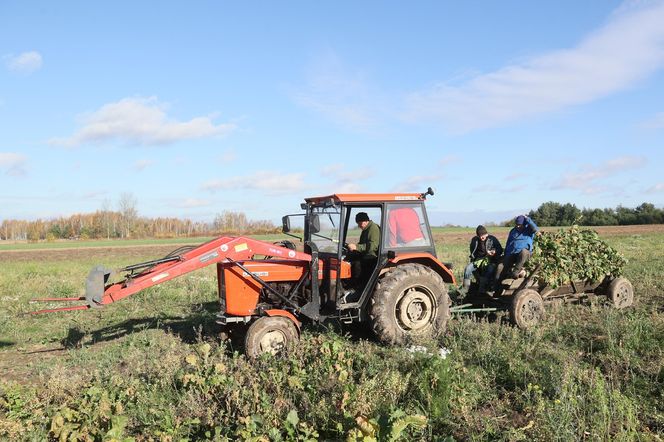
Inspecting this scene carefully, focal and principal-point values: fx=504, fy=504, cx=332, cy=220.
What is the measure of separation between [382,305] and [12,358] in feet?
17.4

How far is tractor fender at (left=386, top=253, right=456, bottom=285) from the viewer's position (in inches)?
279

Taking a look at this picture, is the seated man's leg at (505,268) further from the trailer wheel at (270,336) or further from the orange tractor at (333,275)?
the trailer wheel at (270,336)

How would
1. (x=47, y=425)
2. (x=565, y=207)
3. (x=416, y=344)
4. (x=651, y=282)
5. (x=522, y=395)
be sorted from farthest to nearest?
(x=565, y=207)
(x=651, y=282)
(x=416, y=344)
(x=522, y=395)
(x=47, y=425)

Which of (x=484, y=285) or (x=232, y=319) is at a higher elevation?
(x=484, y=285)

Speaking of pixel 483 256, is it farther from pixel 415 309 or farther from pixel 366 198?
pixel 366 198

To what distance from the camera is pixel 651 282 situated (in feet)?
36.0

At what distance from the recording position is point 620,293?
8.85 meters

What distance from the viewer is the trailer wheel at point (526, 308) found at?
7695 mm

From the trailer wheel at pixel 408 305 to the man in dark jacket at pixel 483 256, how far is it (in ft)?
5.53

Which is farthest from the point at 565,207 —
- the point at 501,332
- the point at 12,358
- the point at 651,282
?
the point at 12,358

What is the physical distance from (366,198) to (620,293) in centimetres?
520

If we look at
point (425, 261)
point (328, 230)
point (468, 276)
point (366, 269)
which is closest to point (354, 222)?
point (328, 230)

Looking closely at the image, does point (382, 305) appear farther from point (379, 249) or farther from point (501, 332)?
point (501, 332)

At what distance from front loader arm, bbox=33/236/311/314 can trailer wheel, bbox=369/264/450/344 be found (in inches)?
46.8
